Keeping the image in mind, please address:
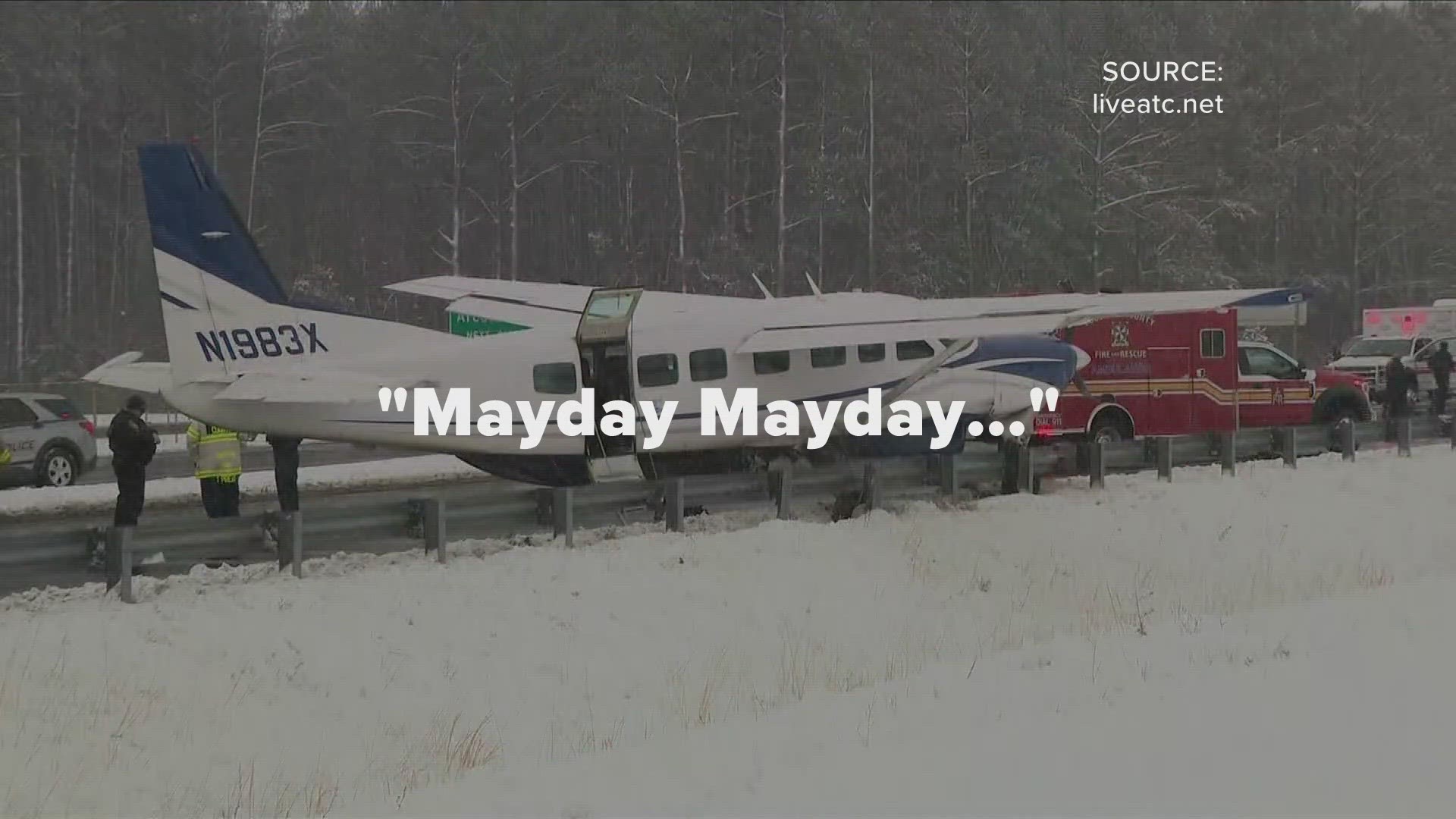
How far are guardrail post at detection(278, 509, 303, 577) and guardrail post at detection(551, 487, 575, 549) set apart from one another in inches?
123

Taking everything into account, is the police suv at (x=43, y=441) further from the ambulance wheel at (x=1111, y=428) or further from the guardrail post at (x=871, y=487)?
the ambulance wheel at (x=1111, y=428)

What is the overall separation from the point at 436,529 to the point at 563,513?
5.37 ft

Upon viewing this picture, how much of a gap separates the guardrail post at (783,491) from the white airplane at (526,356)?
113 cm

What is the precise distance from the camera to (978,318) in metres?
19.4

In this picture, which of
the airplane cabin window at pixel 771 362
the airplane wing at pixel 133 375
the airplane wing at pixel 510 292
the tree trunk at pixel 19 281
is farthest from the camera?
the tree trunk at pixel 19 281

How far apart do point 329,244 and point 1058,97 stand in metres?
34.3

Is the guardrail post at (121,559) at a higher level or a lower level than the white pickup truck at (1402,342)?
lower

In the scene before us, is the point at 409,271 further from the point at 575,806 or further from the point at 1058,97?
the point at 575,806

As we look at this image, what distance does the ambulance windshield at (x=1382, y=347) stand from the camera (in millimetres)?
41062

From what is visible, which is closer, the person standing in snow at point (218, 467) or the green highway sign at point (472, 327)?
the person standing in snow at point (218, 467)

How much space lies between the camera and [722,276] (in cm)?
5856

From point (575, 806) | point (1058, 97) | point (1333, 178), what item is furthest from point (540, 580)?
point (1333, 178)

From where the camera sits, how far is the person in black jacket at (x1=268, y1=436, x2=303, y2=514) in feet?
60.5

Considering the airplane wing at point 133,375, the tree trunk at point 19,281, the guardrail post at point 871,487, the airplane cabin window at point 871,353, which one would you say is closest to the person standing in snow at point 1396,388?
the airplane cabin window at point 871,353
